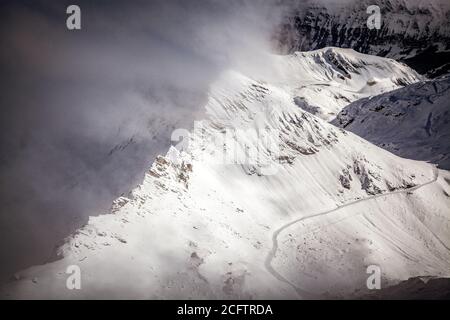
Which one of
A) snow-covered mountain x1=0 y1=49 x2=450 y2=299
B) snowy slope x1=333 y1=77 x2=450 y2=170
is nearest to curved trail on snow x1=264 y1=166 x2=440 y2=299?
snow-covered mountain x1=0 y1=49 x2=450 y2=299

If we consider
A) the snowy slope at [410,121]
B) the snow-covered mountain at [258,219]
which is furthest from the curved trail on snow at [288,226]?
the snowy slope at [410,121]

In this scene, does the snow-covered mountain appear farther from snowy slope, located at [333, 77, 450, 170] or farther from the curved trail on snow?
snowy slope, located at [333, 77, 450, 170]

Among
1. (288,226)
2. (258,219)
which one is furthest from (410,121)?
(258,219)

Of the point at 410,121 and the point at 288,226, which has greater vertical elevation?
the point at 410,121

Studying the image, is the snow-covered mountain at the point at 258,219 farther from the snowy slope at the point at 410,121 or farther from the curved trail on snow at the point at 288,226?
the snowy slope at the point at 410,121

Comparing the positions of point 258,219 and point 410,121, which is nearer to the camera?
point 258,219

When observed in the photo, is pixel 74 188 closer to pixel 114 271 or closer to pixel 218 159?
pixel 218 159

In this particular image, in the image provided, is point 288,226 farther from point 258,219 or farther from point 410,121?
point 410,121
